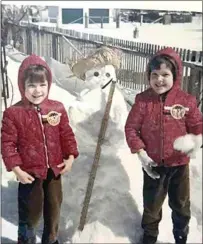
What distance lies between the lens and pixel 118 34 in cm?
121

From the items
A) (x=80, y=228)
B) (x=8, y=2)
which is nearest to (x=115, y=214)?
(x=80, y=228)

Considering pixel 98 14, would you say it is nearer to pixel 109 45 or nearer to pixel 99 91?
pixel 109 45

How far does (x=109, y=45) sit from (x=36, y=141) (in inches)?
14.3

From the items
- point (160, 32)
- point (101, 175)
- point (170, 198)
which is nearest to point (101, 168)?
point (101, 175)

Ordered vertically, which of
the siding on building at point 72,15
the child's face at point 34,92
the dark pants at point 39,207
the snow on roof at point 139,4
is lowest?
the dark pants at point 39,207

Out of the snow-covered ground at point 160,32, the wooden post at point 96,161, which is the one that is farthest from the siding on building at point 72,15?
the wooden post at point 96,161

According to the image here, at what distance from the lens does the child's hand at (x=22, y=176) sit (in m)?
1.14

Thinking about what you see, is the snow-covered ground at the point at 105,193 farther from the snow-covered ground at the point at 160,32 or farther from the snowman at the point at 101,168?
the snow-covered ground at the point at 160,32

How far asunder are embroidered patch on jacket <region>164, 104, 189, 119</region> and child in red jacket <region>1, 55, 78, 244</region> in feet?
0.99

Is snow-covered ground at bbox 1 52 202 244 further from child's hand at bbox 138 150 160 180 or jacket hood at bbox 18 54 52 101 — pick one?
jacket hood at bbox 18 54 52 101

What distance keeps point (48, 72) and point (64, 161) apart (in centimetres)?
27

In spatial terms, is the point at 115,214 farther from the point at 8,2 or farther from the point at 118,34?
the point at 8,2

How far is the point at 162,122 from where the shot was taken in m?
1.16

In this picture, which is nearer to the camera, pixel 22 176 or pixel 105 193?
pixel 22 176
